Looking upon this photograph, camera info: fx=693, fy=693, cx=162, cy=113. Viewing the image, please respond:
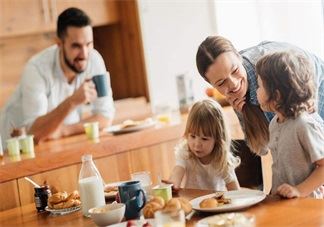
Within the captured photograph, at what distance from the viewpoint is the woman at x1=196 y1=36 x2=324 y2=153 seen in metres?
2.68

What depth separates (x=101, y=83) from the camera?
12.3 ft

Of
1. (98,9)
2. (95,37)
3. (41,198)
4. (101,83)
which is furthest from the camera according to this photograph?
(95,37)

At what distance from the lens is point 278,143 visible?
2408 mm

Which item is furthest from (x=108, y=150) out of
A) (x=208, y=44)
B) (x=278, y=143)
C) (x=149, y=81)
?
(x=149, y=81)

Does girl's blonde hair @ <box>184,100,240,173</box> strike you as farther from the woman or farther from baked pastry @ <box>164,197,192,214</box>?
baked pastry @ <box>164,197,192,214</box>

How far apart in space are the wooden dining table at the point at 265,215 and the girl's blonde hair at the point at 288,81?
36 cm

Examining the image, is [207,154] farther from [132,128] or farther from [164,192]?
[132,128]

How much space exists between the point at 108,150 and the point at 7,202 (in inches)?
24.1

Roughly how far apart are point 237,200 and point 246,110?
2.31ft

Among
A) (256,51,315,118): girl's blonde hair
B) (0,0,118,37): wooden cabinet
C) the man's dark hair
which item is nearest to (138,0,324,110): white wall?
(0,0,118,37): wooden cabinet

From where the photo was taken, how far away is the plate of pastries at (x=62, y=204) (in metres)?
2.42

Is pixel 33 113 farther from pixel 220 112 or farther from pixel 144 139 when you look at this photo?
pixel 220 112

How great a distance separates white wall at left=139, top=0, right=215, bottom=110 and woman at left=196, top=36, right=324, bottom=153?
2.26 m

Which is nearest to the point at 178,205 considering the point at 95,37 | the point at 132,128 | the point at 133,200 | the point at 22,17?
the point at 133,200
